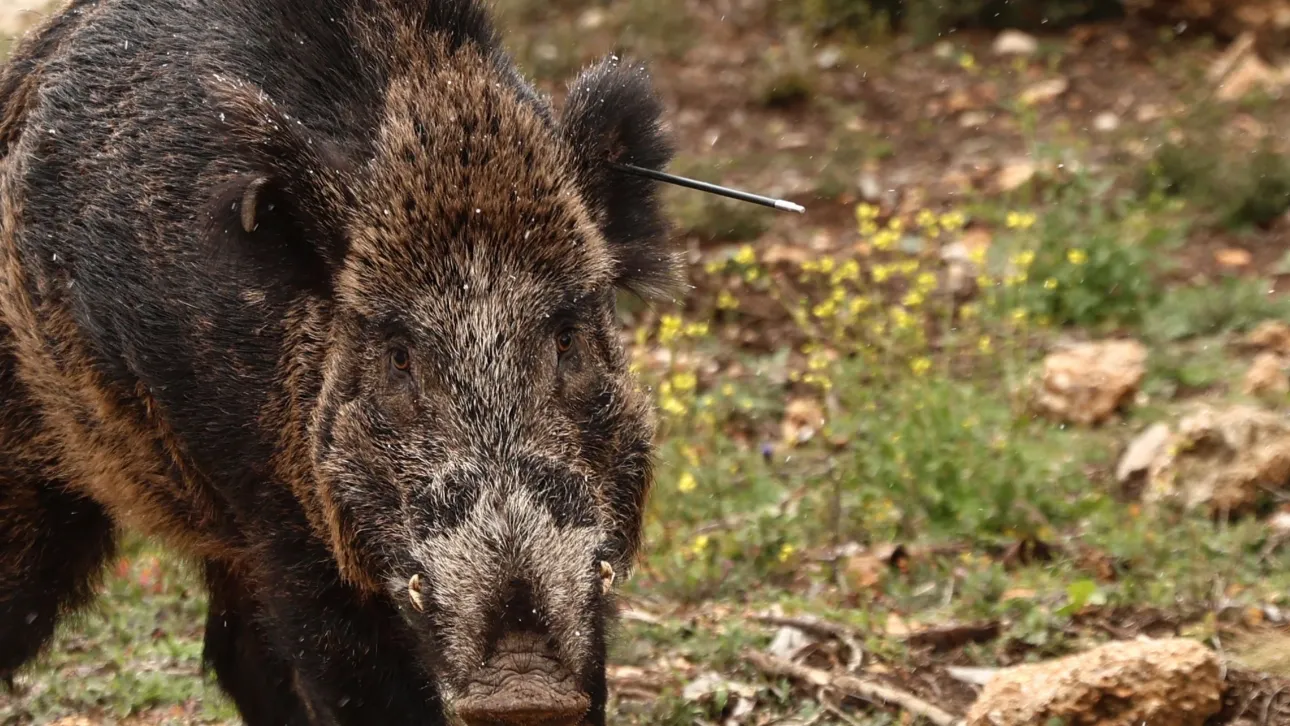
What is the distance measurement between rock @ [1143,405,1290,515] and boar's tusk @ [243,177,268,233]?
3597mm

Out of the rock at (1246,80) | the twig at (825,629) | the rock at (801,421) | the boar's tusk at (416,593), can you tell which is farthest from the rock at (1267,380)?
Result: the boar's tusk at (416,593)

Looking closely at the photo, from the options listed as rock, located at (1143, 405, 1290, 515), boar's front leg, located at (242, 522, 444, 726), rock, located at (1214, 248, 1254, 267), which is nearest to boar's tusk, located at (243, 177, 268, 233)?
boar's front leg, located at (242, 522, 444, 726)

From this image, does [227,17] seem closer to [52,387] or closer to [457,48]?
[457,48]

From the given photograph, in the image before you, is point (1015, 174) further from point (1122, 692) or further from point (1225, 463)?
point (1122, 692)

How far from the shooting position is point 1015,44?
11.4m

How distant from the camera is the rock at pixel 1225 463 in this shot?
6.15 m

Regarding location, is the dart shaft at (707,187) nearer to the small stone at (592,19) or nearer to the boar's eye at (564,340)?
the boar's eye at (564,340)

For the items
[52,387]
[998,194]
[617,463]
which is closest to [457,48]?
[617,463]

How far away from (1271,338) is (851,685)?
3.47 m

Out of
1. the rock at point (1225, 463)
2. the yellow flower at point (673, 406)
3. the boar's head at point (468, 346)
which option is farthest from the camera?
the yellow flower at point (673, 406)

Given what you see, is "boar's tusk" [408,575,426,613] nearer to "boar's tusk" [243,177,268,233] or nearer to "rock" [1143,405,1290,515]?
"boar's tusk" [243,177,268,233]

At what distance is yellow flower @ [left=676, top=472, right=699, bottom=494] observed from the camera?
661 cm

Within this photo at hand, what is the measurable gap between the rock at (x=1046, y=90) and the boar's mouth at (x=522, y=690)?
7.77m

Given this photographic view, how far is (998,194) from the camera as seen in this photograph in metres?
9.59
